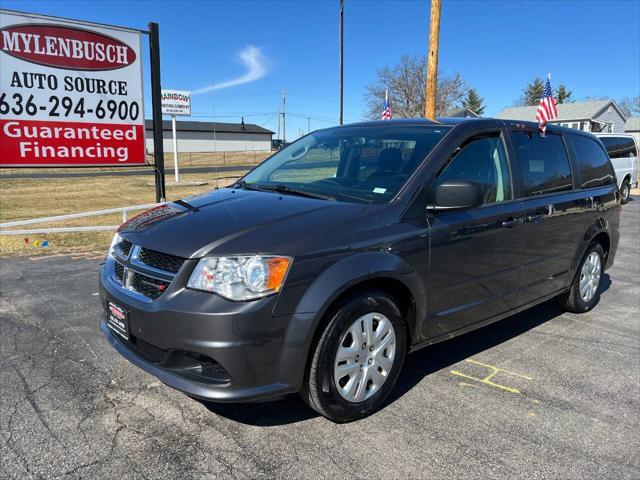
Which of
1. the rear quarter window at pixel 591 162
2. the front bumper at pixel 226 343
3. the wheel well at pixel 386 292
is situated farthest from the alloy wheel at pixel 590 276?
the front bumper at pixel 226 343

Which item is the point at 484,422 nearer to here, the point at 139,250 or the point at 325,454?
the point at 325,454

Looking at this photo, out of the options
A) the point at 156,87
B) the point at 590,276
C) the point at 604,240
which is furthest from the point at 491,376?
the point at 156,87

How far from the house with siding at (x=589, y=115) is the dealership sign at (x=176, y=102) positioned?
2950 centimetres

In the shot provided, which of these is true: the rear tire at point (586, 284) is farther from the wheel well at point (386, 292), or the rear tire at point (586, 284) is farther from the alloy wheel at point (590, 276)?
the wheel well at point (386, 292)

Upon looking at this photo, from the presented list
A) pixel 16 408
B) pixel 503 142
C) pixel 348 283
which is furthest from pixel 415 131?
pixel 16 408

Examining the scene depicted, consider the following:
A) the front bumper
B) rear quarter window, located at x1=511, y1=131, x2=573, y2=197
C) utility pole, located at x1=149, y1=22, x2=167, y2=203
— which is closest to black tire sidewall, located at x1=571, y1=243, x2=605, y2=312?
rear quarter window, located at x1=511, y1=131, x2=573, y2=197

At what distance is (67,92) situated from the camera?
326 inches

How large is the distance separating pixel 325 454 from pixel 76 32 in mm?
8161

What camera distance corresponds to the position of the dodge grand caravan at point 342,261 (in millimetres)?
2600

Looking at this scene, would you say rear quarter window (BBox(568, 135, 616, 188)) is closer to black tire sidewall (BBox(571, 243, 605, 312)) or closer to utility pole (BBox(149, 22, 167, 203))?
black tire sidewall (BBox(571, 243, 605, 312))

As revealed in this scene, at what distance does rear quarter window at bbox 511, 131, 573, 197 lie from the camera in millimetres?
4168

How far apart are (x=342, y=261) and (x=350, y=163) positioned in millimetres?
1378

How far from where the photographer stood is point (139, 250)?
2971 mm

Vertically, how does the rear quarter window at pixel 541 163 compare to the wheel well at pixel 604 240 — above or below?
above
